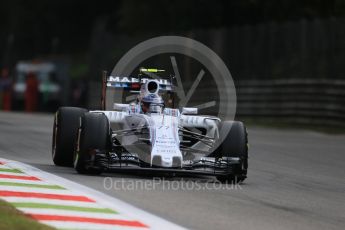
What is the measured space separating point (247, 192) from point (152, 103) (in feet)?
6.16

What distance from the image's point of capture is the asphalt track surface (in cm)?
903

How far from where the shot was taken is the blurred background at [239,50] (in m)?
28.6

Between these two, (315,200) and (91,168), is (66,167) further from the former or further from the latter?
(315,200)

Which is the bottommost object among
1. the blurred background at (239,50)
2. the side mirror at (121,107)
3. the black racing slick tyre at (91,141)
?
the black racing slick tyre at (91,141)

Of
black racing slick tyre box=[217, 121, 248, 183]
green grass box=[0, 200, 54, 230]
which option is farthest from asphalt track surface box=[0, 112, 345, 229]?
green grass box=[0, 200, 54, 230]

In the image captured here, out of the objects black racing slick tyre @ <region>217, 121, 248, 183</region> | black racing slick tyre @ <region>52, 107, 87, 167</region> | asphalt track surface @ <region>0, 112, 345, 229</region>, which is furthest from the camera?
black racing slick tyre @ <region>52, 107, 87, 167</region>

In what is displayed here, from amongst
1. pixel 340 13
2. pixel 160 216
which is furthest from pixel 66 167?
pixel 340 13

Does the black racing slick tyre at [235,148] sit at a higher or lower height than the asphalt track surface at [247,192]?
higher

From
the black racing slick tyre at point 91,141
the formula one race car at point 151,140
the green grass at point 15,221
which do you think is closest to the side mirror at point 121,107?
the formula one race car at point 151,140

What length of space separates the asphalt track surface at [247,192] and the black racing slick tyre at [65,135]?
7.6 inches

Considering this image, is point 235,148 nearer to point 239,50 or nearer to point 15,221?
point 15,221

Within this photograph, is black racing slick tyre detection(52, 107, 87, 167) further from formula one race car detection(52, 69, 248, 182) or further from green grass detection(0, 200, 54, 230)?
green grass detection(0, 200, 54, 230)

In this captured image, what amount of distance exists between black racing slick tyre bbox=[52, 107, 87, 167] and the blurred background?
13233 mm

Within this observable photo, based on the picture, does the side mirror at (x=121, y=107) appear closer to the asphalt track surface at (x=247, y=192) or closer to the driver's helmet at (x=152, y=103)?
the driver's helmet at (x=152, y=103)
